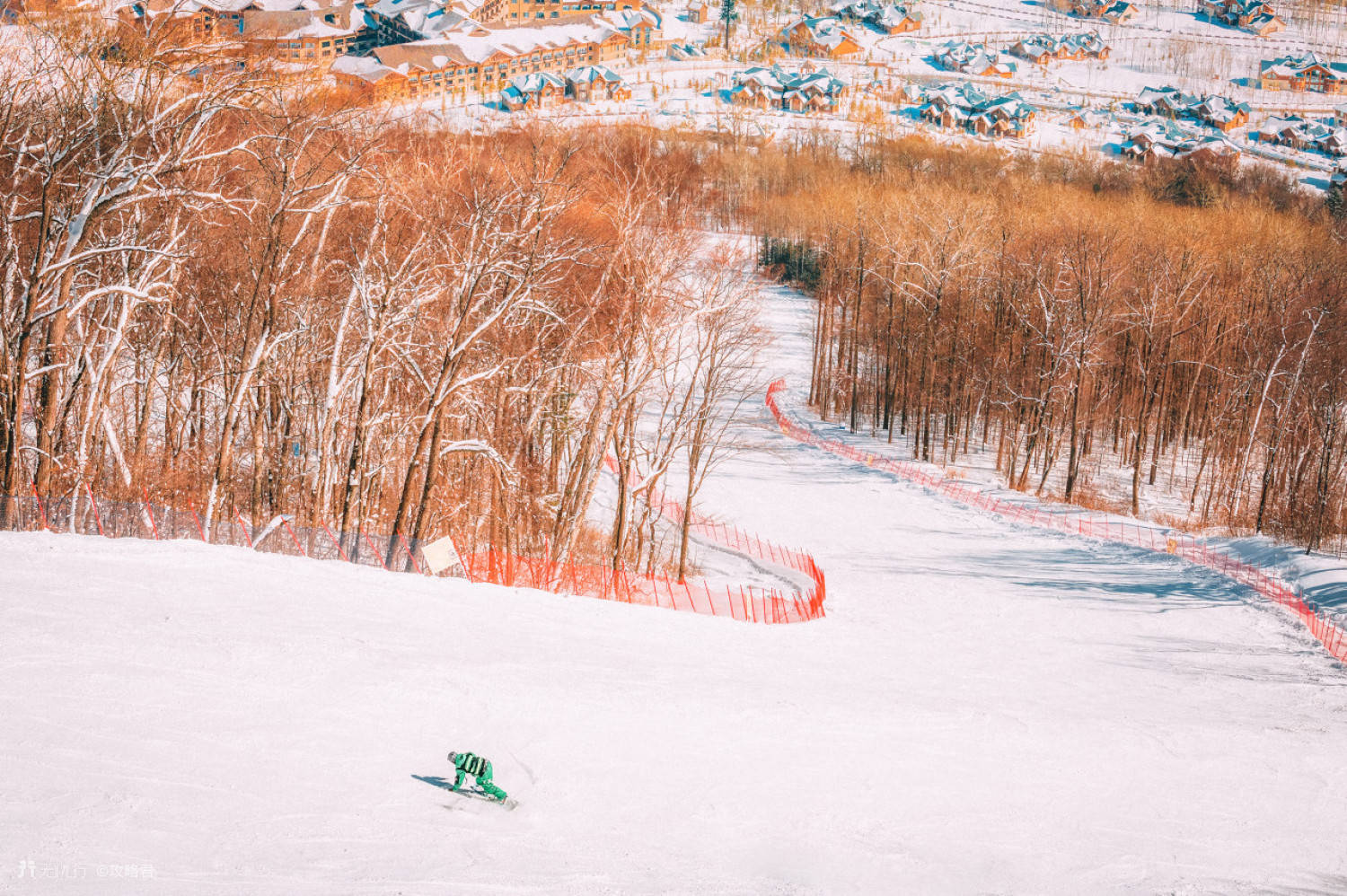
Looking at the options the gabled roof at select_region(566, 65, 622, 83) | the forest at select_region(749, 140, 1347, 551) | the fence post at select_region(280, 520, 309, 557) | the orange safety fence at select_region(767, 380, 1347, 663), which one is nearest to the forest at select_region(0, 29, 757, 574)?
the fence post at select_region(280, 520, 309, 557)

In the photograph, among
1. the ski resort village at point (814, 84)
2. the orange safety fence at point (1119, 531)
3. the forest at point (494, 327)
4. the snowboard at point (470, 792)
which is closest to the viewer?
the snowboard at point (470, 792)

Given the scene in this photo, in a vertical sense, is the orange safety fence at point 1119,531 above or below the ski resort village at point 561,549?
below

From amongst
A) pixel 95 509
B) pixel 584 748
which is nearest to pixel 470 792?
pixel 584 748

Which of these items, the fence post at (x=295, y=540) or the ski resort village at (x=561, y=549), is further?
the fence post at (x=295, y=540)

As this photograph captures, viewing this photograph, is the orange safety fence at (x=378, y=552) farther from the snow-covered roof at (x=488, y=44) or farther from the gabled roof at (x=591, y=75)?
the gabled roof at (x=591, y=75)

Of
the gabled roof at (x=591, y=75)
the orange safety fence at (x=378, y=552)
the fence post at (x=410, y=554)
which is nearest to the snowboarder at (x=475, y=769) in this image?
the fence post at (x=410, y=554)

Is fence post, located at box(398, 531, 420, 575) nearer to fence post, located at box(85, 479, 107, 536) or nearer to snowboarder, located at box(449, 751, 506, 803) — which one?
fence post, located at box(85, 479, 107, 536)

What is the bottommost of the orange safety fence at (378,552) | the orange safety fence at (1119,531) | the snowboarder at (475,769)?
the orange safety fence at (1119,531)
